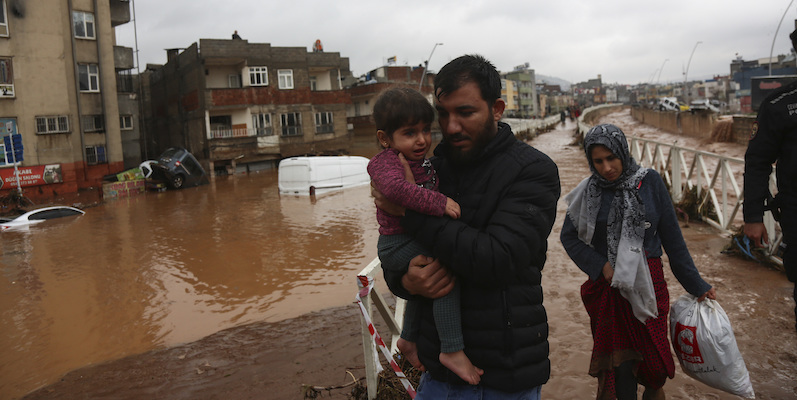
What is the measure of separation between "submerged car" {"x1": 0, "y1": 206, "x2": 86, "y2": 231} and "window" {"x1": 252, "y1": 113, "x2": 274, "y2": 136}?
16.8 metres

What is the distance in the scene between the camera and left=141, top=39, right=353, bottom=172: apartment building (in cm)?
3453

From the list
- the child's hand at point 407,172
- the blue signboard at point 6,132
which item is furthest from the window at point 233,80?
the child's hand at point 407,172

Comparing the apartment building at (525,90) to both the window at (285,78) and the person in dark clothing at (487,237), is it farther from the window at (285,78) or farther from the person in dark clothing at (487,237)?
the person in dark clothing at (487,237)

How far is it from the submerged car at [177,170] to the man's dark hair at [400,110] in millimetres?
27860

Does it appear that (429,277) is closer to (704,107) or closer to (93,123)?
(93,123)

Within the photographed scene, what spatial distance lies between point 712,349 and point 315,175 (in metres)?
19.9

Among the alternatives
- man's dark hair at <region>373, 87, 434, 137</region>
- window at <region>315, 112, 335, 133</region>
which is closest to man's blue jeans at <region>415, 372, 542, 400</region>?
man's dark hair at <region>373, 87, 434, 137</region>

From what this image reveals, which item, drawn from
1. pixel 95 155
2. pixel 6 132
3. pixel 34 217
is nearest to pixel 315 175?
pixel 34 217

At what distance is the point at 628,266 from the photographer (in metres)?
2.91

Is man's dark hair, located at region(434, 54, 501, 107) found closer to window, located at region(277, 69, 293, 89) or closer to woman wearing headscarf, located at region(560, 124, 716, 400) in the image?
woman wearing headscarf, located at region(560, 124, 716, 400)

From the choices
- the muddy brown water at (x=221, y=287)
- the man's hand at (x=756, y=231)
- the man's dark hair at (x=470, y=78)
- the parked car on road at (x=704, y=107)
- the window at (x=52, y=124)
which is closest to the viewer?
the man's dark hair at (x=470, y=78)

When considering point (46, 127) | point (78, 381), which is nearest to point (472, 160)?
point (78, 381)

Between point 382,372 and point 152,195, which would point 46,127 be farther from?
point 382,372

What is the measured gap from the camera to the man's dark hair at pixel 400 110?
7.05 ft
